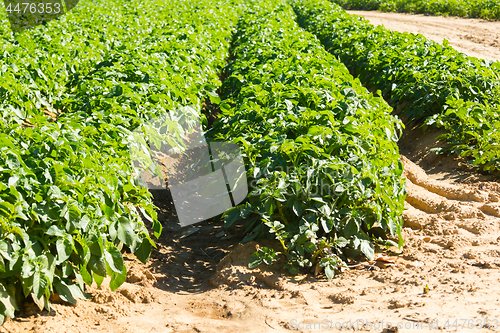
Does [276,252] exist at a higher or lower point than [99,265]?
lower

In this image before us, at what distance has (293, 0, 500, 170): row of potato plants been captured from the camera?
5230 mm

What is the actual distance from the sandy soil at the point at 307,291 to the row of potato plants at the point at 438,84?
4.40 feet

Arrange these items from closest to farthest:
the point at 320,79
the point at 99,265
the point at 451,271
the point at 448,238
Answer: the point at 99,265, the point at 451,271, the point at 448,238, the point at 320,79

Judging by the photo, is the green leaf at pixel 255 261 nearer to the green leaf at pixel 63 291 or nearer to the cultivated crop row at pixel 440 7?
the green leaf at pixel 63 291

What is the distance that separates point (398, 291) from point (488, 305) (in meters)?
0.54

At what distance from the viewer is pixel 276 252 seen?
126 inches

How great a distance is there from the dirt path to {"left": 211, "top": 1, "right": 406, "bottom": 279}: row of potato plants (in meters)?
10.3

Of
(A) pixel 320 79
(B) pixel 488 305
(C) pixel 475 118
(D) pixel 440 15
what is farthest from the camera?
(D) pixel 440 15

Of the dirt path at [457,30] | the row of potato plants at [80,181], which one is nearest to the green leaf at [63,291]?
the row of potato plants at [80,181]

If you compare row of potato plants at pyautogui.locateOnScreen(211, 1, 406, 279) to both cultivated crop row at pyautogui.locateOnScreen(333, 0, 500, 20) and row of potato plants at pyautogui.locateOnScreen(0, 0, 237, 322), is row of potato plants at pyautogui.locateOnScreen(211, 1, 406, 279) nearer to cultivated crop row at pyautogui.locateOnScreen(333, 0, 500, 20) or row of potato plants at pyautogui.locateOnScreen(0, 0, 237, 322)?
row of potato plants at pyautogui.locateOnScreen(0, 0, 237, 322)

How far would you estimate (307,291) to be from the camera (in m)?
2.92

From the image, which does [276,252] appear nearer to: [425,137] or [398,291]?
[398,291]

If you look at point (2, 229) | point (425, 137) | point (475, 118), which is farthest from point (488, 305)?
point (425, 137)

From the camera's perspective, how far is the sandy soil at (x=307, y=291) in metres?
2.52
